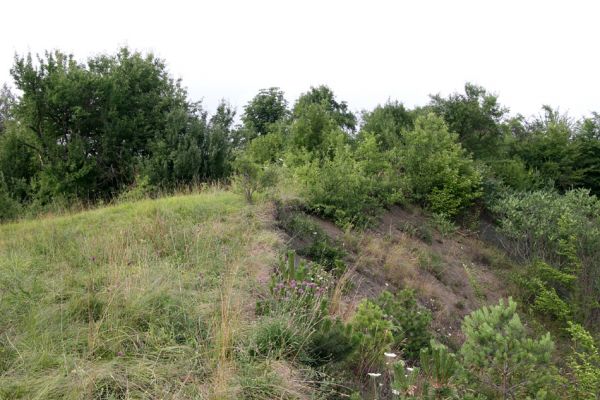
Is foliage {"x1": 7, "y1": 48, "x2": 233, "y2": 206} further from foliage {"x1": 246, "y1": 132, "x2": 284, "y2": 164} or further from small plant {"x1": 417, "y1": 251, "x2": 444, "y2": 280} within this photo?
small plant {"x1": 417, "y1": 251, "x2": 444, "y2": 280}

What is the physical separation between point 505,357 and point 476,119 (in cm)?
2107

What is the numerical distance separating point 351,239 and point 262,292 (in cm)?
550

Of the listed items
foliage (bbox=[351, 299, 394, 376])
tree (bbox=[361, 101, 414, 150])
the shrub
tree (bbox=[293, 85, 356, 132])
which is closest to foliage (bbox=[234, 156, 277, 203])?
foliage (bbox=[351, 299, 394, 376])

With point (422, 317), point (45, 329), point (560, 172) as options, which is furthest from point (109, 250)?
point (560, 172)

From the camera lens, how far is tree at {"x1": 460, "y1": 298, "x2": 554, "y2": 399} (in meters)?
4.09

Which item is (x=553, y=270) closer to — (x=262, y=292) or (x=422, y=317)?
(x=422, y=317)

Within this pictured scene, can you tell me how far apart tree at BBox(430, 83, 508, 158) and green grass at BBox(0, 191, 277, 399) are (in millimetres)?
18174

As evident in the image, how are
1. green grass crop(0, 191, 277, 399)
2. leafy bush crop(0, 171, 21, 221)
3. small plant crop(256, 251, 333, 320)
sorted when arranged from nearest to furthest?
green grass crop(0, 191, 277, 399)
small plant crop(256, 251, 333, 320)
leafy bush crop(0, 171, 21, 221)

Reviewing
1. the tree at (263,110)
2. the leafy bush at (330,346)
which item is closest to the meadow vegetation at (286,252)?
the leafy bush at (330,346)

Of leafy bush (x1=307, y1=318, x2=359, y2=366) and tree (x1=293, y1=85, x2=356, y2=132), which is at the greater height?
tree (x1=293, y1=85, x2=356, y2=132)

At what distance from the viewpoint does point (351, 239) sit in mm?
10852

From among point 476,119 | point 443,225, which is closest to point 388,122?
point 476,119

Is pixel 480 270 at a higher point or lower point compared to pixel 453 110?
→ lower

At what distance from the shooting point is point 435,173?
16.6 metres
